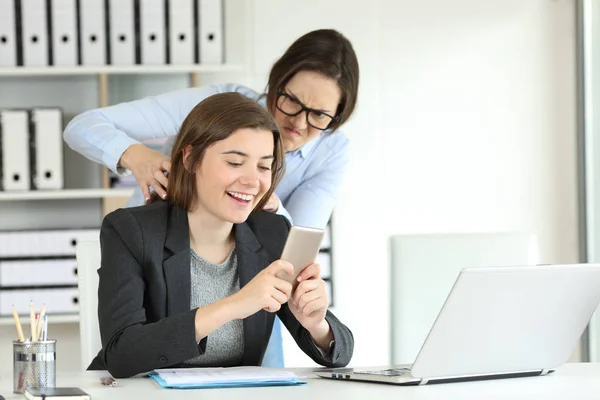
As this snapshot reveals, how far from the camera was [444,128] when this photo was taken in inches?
154

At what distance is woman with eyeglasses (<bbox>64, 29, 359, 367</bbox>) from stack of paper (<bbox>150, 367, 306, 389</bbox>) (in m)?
0.40

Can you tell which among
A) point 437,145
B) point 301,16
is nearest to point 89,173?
point 301,16

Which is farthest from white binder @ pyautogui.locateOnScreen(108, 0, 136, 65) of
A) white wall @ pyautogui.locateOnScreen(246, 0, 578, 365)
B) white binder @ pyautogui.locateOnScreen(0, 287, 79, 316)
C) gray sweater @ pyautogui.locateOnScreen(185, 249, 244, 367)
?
gray sweater @ pyautogui.locateOnScreen(185, 249, 244, 367)

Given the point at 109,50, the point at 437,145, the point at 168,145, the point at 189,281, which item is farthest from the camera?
the point at 437,145

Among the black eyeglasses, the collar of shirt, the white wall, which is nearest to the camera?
the black eyeglasses

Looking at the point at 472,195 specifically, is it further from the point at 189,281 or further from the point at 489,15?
the point at 189,281

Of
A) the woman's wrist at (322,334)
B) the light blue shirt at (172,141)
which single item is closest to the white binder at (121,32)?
the light blue shirt at (172,141)

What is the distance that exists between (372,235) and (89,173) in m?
1.19

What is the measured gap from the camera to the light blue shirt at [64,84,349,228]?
2.10 meters

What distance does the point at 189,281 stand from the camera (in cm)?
176

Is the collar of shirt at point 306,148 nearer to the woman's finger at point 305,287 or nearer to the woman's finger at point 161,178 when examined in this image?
the woman's finger at point 161,178

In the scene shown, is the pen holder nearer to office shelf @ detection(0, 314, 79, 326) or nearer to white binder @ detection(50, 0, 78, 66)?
office shelf @ detection(0, 314, 79, 326)

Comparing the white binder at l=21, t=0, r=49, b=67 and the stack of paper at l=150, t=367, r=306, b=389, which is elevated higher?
the white binder at l=21, t=0, r=49, b=67

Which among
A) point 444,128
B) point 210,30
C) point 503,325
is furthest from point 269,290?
point 444,128
